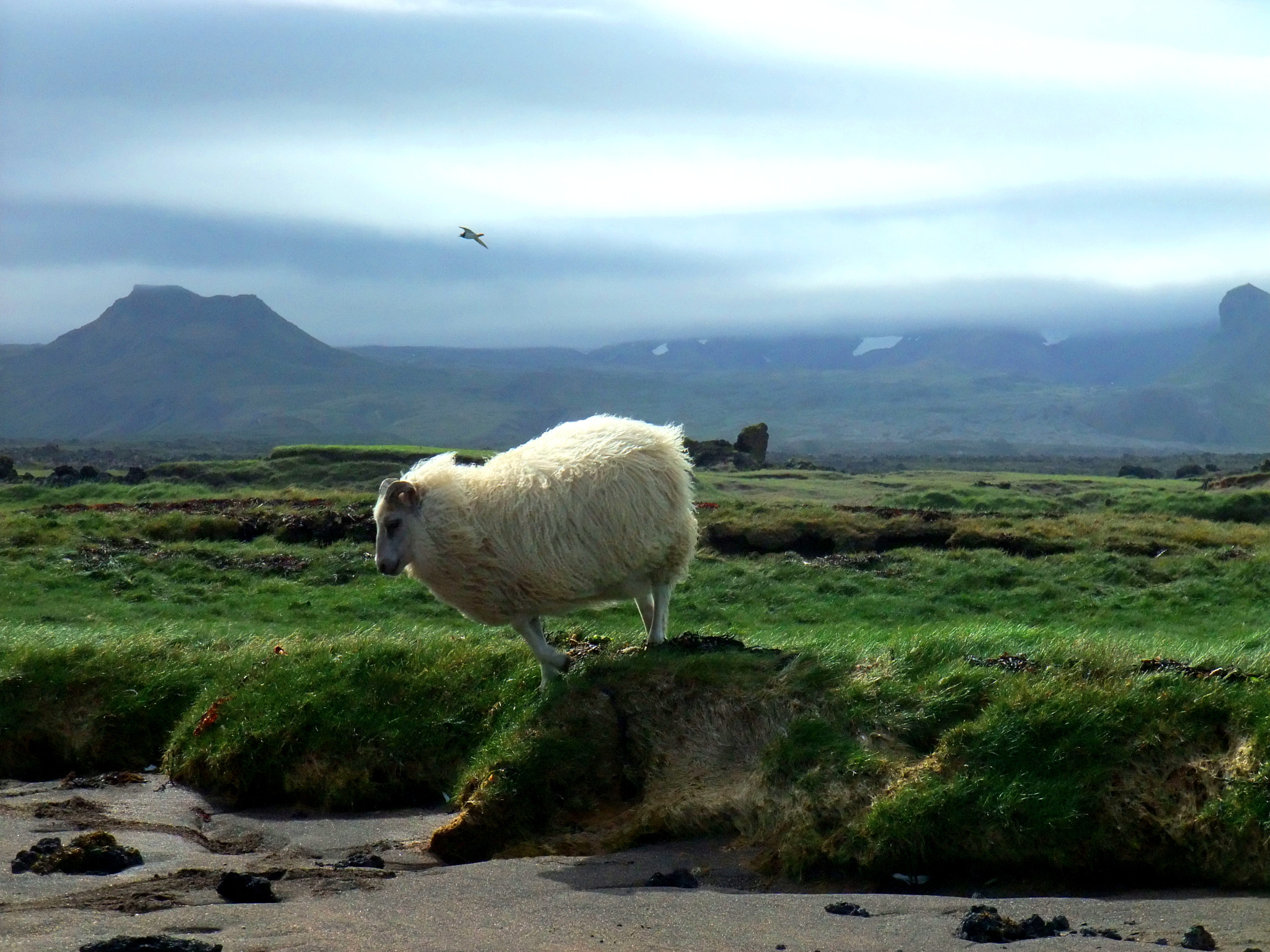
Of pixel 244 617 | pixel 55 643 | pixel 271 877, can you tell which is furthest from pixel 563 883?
pixel 244 617

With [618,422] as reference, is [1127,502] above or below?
below

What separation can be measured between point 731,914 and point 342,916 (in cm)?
252

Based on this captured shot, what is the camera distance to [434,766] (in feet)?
39.0

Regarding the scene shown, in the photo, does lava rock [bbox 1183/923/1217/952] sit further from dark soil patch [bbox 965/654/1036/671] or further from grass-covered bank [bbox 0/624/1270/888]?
dark soil patch [bbox 965/654/1036/671]

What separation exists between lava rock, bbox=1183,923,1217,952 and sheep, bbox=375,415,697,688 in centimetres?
606

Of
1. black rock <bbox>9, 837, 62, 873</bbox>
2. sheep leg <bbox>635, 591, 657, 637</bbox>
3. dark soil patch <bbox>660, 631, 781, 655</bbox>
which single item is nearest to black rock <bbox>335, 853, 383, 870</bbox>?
black rock <bbox>9, 837, 62, 873</bbox>

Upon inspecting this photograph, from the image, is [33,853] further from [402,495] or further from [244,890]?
[402,495]

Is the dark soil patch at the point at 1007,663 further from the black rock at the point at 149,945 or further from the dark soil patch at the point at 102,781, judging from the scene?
the dark soil patch at the point at 102,781

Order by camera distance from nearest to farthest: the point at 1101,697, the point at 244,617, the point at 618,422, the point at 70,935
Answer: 1. the point at 70,935
2. the point at 1101,697
3. the point at 618,422
4. the point at 244,617

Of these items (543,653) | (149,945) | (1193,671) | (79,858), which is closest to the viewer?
(149,945)

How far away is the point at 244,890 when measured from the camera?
8.59 metres

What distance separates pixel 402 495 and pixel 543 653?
7.96 ft

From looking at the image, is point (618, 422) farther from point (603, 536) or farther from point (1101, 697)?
point (1101, 697)

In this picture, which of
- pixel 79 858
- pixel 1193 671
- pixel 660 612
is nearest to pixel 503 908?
pixel 79 858
